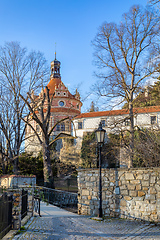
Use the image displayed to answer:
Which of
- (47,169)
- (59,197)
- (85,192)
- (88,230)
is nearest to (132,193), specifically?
(85,192)

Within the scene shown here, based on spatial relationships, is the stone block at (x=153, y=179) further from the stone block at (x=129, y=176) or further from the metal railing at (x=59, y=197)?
the metal railing at (x=59, y=197)

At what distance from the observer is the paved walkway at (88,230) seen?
5691 mm

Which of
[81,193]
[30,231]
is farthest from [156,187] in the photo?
[30,231]

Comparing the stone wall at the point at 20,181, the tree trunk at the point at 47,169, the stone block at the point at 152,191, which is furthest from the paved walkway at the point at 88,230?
the tree trunk at the point at 47,169

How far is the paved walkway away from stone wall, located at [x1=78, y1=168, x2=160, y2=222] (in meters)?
0.43

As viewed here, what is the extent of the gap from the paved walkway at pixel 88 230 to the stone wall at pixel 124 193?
43 cm

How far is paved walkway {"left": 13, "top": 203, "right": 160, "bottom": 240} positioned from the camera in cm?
569

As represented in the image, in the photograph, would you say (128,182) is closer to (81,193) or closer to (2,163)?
(81,193)

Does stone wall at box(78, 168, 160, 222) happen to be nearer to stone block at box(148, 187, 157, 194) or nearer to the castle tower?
stone block at box(148, 187, 157, 194)

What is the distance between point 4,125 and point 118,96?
834cm

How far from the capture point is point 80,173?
9.26 m

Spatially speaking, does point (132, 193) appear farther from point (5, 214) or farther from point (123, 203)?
point (5, 214)

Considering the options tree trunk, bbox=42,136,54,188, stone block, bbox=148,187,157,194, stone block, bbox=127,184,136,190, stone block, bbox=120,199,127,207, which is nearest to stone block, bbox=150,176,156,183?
stone block, bbox=148,187,157,194

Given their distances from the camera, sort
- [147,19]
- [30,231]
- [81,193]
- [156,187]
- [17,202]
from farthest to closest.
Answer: [147,19], [81,193], [156,187], [17,202], [30,231]
